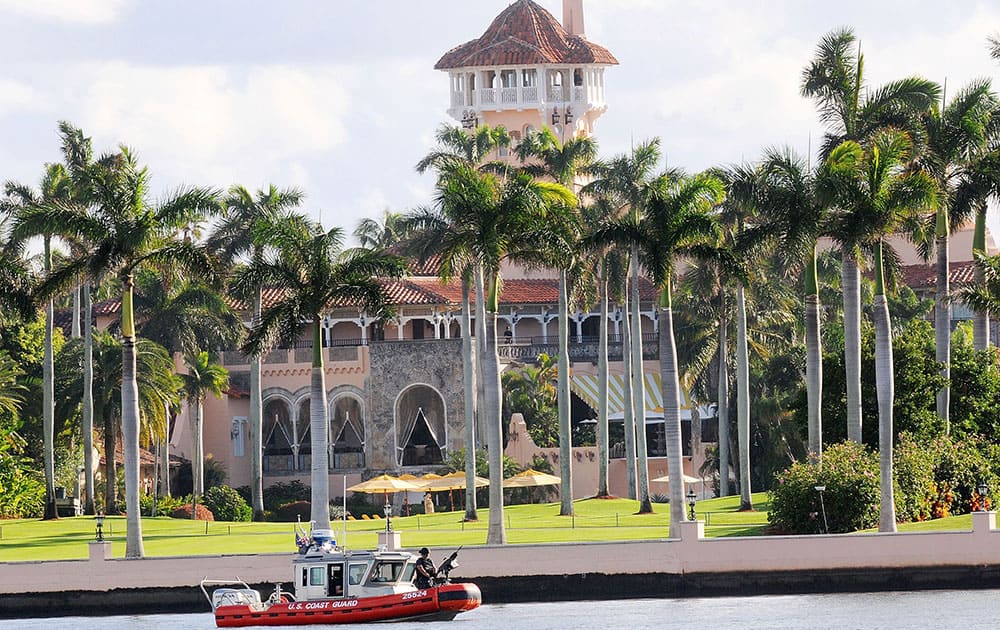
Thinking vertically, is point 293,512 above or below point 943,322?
below

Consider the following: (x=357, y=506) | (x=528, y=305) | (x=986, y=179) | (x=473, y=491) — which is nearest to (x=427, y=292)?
(x=528, y=305)

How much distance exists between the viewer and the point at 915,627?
47.0 m

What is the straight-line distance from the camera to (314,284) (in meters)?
59.0

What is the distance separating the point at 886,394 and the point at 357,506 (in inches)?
1344

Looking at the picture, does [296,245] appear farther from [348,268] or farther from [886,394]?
[886,394]

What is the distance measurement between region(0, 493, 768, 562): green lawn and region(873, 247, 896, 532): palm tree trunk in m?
5.03

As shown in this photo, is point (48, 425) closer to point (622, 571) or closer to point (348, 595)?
point (348, 595)

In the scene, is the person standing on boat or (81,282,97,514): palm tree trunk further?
(81,282,97,514): palm tree trunk

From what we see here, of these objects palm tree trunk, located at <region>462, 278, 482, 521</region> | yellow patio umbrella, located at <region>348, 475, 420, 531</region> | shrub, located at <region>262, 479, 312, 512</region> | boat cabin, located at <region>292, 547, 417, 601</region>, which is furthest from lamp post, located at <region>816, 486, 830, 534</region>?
shrub, located at <region>262, 479, 312, 512</region>

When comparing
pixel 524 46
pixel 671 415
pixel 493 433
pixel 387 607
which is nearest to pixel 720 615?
pixel 387 607

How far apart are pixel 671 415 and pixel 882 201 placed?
939 centimetres

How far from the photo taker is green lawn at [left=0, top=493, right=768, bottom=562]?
207 feet

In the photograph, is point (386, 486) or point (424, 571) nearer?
point (424, 571)

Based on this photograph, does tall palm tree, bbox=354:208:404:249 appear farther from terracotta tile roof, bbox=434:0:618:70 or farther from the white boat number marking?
the white boat number marking
